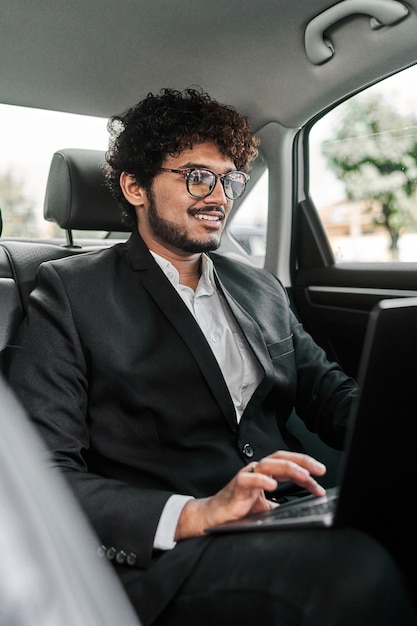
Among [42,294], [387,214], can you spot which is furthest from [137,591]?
[387,214]

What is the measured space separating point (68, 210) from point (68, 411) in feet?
2.61

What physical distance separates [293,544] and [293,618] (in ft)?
0.34

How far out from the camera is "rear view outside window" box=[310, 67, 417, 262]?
227 cm

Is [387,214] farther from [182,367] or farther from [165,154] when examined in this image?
[182,367]

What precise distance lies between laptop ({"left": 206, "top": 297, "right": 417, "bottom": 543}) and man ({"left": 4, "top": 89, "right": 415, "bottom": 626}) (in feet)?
0.15

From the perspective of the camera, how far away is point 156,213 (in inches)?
74.0

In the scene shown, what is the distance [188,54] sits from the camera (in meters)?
2.30

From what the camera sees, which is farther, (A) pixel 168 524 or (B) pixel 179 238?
(B) pixel 179 238

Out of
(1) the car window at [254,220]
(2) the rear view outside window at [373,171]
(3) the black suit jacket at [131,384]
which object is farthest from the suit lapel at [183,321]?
(1) the car window at [254,220]

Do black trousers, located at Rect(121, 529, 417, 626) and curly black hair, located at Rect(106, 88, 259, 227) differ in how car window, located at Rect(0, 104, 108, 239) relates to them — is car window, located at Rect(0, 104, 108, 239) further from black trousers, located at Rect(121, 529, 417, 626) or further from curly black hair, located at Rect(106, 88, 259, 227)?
black trousers, located at Rect(121, 529, 417, 626)

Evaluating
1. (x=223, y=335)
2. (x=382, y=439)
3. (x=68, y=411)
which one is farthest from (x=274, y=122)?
(x=382, y=439)

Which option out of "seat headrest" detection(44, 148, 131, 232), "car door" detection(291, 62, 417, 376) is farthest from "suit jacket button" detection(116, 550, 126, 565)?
"car door" detection(291, 62, 417, 376)

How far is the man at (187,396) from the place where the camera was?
3.19 feet

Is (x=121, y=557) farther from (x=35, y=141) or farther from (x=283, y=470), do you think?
(x=35, y=141)
